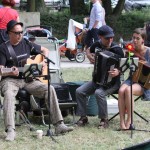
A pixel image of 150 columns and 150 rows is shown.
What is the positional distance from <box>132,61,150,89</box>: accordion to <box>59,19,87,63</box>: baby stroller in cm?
802

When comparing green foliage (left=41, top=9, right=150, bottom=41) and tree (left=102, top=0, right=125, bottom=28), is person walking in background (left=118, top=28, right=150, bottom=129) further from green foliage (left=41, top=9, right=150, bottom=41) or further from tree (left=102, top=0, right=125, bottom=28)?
tree (left=102, top=0, right=125, bottom=28)

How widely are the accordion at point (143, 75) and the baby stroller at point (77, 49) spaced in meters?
8.02

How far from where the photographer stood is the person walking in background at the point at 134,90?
23.5 ft

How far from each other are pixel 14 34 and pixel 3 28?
4.90 feet

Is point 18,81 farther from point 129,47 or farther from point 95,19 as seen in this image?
point 95,19

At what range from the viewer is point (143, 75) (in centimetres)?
721

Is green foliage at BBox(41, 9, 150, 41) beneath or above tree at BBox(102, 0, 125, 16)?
beneath

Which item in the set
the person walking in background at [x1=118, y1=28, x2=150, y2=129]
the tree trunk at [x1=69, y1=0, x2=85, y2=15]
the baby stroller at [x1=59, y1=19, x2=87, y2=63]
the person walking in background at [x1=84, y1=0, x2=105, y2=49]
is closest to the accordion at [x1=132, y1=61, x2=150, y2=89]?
the person walking in background at [x1=118, y1=28, x2=150, y2=129]

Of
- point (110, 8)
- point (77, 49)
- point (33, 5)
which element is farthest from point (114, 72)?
point (110, 8)

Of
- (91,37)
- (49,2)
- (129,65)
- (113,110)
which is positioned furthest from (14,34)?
(49,2)

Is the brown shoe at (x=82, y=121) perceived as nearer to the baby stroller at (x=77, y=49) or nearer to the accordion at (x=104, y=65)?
the accordion at (x=104, y=65)

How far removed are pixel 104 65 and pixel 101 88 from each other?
1.17 feet

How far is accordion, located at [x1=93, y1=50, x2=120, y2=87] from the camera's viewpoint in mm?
7133

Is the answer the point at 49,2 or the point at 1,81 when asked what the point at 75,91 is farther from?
the point at 49,2
